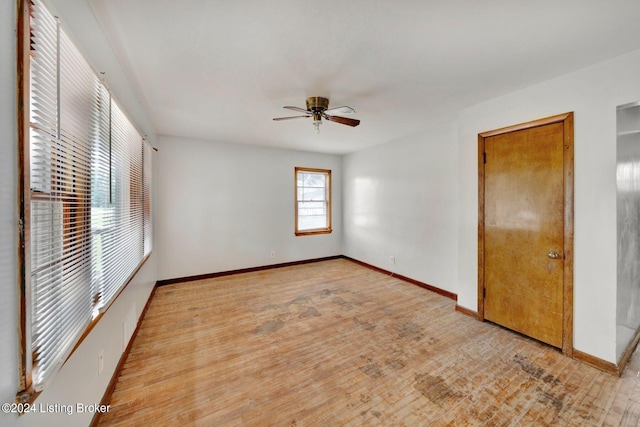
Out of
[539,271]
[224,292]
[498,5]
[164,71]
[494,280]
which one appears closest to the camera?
[498,5]

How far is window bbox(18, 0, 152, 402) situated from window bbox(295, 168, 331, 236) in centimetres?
391

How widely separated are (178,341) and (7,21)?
8.59ft

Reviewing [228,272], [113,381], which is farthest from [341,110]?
[228,272]

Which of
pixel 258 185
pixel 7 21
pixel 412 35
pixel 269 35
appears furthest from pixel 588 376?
pixel 258 185

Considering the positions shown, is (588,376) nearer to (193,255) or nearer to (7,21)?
(7,21)

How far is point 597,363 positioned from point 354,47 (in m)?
3.27

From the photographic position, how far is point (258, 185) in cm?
500

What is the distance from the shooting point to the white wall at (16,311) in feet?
2.51

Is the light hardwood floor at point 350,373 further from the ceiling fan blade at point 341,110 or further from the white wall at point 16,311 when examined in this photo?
the ceiling fan blade at point 341,110

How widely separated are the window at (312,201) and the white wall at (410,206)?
565 mm

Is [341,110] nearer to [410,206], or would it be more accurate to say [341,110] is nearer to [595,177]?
[595,177]

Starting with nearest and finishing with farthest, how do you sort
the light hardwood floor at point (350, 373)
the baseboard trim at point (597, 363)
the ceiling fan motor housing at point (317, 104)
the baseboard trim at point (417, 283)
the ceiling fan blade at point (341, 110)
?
1. the light hardwood floor at point (350, 373)
2. the baseboard trim at point (597, 363)
3. the ceiling fan blade at point (341, 110)
4. the ceiling fan motor housing at point (317, 104)
5. the baseboard trim at point (417, 283)

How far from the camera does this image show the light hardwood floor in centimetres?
165

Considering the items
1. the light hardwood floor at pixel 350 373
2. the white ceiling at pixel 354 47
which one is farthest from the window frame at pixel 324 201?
the white ceiling at pixel 354 47
